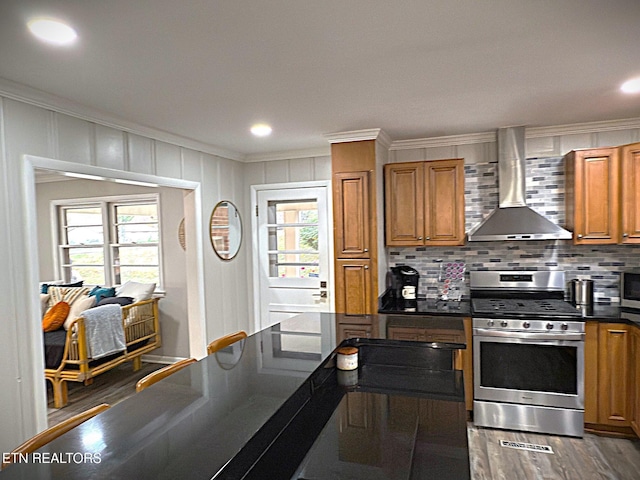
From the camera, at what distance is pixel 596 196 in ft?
10.9

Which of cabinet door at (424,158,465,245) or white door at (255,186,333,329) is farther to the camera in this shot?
white door at (255,186,333,329)

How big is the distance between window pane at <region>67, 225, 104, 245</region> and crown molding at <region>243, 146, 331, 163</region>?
8.21 ft

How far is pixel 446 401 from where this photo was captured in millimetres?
1885

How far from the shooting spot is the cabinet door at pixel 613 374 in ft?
10.0

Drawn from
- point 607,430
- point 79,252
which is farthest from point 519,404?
point 79,252

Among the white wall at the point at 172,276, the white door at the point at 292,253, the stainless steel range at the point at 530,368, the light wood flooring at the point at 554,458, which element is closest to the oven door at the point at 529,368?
the stainless steel range at the point at 530,368

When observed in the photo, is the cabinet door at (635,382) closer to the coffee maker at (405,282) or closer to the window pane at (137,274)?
the coffee maker at (405,282)

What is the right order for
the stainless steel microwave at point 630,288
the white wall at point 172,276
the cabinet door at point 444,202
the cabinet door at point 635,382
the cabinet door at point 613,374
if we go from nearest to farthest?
the cabinet door at point 635,382 < the cabinet door at point 613,374 < the stainless steel microwave at point 630,288 < the cabinet door at point 444,202 < the white wall at point 172,276

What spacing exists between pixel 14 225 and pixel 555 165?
3980 mm

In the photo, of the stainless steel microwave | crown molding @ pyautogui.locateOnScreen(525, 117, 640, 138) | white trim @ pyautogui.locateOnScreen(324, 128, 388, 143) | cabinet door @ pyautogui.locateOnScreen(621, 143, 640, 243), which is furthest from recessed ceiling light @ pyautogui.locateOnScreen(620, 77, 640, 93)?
white trim @ pyautogui.locateOnScreen(324, 128, 388, 143)

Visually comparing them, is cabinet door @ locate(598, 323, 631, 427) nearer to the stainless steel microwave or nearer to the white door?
the stainless steel microwave

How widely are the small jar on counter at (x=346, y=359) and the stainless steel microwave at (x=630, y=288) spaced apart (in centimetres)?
250

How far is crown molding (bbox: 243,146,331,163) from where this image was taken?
14.3 ft

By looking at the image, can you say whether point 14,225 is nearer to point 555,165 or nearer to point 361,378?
point 361,378
